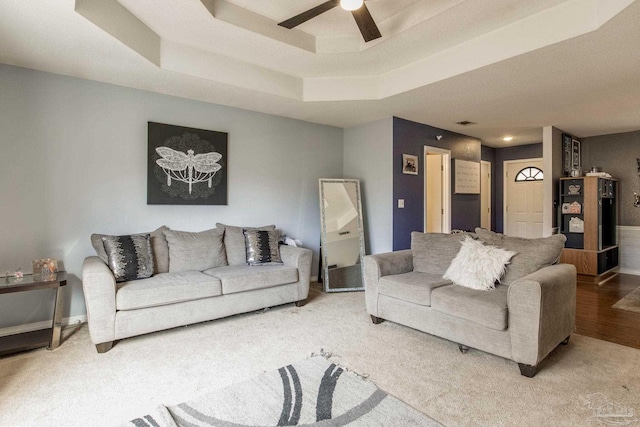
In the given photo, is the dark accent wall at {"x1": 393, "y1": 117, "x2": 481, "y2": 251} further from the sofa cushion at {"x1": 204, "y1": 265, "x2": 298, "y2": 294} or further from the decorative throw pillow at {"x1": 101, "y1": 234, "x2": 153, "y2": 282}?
the decorative throw pillow at {"x1": 101, "y1": 234, "x2": 153, "y2": 282}

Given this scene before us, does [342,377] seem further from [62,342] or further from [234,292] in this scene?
[62,342]

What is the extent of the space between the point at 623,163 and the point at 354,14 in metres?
5.98

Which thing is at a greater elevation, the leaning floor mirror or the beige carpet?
the leaning floor mirror

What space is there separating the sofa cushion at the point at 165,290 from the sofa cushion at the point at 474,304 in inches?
78.8

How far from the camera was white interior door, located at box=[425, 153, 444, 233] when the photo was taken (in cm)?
593

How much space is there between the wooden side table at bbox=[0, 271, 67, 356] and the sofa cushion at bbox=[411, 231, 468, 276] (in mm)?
3147

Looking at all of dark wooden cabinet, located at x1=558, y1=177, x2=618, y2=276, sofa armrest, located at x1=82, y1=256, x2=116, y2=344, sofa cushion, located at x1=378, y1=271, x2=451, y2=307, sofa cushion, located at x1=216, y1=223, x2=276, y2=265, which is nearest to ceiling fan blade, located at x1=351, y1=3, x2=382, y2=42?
sofa cushion, located at x1=378, y1=271, x2=451, y2=307

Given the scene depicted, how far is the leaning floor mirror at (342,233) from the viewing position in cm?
476

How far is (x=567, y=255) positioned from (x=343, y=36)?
4936 millimetres

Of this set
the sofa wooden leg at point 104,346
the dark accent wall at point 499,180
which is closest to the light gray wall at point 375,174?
the sofa wooden leg at point 104,346

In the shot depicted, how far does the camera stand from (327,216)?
4.88m

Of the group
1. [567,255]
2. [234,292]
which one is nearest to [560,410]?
[234,292]

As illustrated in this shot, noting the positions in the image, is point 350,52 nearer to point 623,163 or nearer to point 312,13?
point 312,13

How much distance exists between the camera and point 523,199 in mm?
7188
